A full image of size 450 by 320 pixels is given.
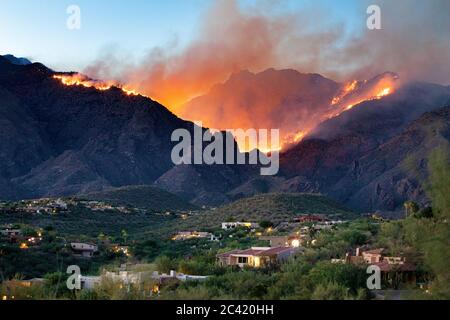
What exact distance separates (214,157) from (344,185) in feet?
132

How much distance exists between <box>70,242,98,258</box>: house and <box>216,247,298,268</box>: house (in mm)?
14502

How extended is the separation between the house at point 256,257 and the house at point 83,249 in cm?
1450

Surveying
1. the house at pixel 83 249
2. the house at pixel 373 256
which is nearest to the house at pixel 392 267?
the house at pixel 373 256

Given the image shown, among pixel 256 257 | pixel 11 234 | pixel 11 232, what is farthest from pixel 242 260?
pixel 11 232

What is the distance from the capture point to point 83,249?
5509 cm

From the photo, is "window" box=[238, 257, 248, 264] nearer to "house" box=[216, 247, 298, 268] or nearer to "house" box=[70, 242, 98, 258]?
"house" box=[216, 247, 298, 268]

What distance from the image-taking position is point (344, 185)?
159125 millimetres

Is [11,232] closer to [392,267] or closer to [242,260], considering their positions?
[242,260]

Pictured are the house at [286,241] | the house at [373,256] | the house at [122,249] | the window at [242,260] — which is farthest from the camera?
the house at [122,249]

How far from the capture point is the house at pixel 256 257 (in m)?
39.3

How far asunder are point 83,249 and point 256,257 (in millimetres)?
19411

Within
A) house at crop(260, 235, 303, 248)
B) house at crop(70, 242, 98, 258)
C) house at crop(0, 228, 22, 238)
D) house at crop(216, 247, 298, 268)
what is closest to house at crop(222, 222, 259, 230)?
house at crop(260, 235, 303, 248)

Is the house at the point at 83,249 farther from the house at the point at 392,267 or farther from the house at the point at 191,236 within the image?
the house at the point at 392,267
